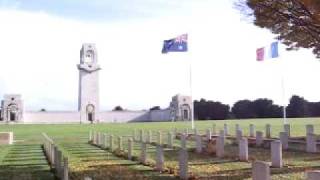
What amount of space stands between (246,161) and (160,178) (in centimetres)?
472

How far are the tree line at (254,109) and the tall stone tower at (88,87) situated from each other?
2200 centimetres

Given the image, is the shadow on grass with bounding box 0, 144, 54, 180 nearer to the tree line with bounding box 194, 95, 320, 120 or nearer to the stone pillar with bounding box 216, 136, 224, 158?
the stone pillar with bounding box 216, 136, 224, 158

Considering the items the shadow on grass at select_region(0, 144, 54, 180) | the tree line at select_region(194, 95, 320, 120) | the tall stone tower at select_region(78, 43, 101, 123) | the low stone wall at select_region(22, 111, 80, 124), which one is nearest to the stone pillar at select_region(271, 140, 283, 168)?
the shadow on grass at select_region(0, 144, 54, 180)

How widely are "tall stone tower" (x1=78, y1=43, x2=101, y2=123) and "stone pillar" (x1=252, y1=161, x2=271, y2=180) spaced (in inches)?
4660

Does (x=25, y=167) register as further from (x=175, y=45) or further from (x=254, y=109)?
(x=254, y=109)

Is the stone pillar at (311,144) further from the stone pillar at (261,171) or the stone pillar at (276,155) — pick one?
the stone pillar at (261,171)

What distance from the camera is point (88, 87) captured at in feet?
430

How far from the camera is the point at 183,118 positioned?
117 metres

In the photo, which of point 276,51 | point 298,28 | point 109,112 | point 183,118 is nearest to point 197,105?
point 183,118

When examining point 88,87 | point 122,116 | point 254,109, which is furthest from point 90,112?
point 254,109

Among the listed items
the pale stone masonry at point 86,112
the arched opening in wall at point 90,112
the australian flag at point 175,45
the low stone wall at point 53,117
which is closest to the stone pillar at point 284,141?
the australian flag at point 175,45

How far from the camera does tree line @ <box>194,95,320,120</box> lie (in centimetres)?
10412

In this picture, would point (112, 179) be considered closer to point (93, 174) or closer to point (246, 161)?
point (93, 174)

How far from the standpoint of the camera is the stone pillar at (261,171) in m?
9.98
